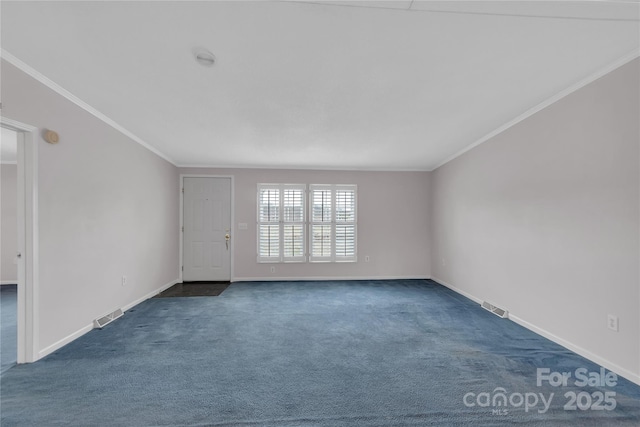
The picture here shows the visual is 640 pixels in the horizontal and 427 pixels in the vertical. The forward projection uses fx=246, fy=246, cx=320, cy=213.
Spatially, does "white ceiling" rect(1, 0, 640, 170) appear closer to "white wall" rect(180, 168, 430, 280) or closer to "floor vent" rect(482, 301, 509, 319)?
"white wall" rect(180, 168, 430, 280)

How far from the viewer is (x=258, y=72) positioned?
6.38 feet

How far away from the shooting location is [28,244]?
206cm

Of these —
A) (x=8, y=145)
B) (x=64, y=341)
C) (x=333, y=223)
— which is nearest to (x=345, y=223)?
(x=333, y=223)

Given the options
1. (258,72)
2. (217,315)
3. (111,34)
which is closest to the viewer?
(111,34)

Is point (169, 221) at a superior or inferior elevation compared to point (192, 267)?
superior

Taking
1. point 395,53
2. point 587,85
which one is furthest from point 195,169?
point 587,85

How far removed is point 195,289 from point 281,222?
6.54 feet

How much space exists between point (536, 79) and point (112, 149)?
453 cm

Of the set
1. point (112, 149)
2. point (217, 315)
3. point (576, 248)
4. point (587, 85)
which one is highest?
point (587, 85)

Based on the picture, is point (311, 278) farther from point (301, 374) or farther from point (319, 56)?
point (319, 56)

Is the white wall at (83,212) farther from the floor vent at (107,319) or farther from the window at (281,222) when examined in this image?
the window at (281,222)

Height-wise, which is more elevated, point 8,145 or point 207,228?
point 8,145

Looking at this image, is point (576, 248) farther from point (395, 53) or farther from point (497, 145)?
point (395, 53)

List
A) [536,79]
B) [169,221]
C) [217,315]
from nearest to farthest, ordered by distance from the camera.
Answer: [536,79], [217,315], [169,221]
